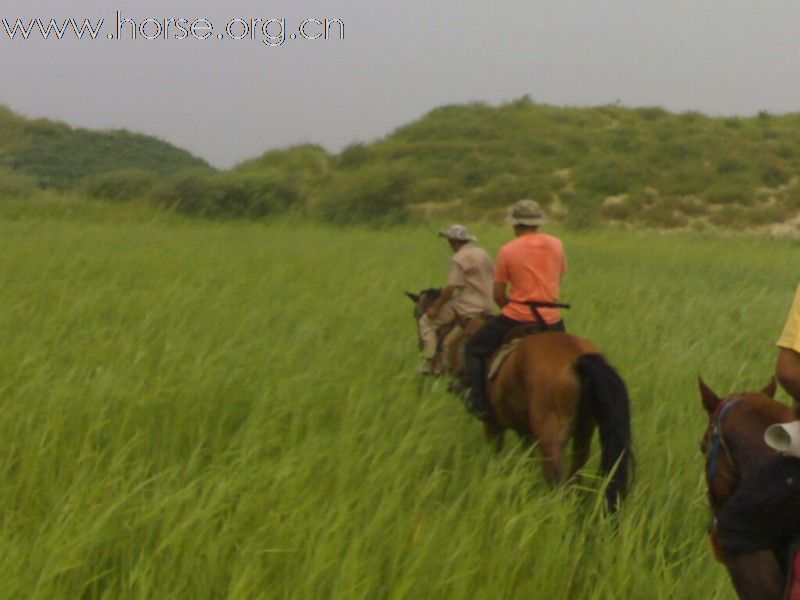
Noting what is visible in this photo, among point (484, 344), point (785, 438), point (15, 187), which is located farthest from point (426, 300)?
point (15, 187)

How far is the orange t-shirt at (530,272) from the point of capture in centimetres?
602

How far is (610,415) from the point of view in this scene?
491 cm

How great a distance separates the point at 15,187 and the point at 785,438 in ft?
60.8

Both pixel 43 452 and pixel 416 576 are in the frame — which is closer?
pixel 416 576

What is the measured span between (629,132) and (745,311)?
2801cm

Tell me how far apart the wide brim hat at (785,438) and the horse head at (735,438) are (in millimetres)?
317

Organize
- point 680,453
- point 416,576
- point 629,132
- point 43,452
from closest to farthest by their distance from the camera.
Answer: point 416,576, point 43,452, point 680,453, point 629,132

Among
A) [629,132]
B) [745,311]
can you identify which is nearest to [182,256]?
[745,311]

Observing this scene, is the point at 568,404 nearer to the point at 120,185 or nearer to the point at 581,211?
the point at 120,185

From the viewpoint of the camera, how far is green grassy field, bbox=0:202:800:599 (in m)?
3.44

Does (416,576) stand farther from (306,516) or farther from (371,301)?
(371,301)

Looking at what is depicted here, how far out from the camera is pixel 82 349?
645cm

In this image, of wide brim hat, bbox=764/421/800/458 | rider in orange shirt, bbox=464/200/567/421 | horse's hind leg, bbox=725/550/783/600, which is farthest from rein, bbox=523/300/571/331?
wide brim hat, bbox=764/421/800/458

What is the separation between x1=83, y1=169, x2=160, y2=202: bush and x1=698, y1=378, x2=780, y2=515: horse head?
60.6ft
